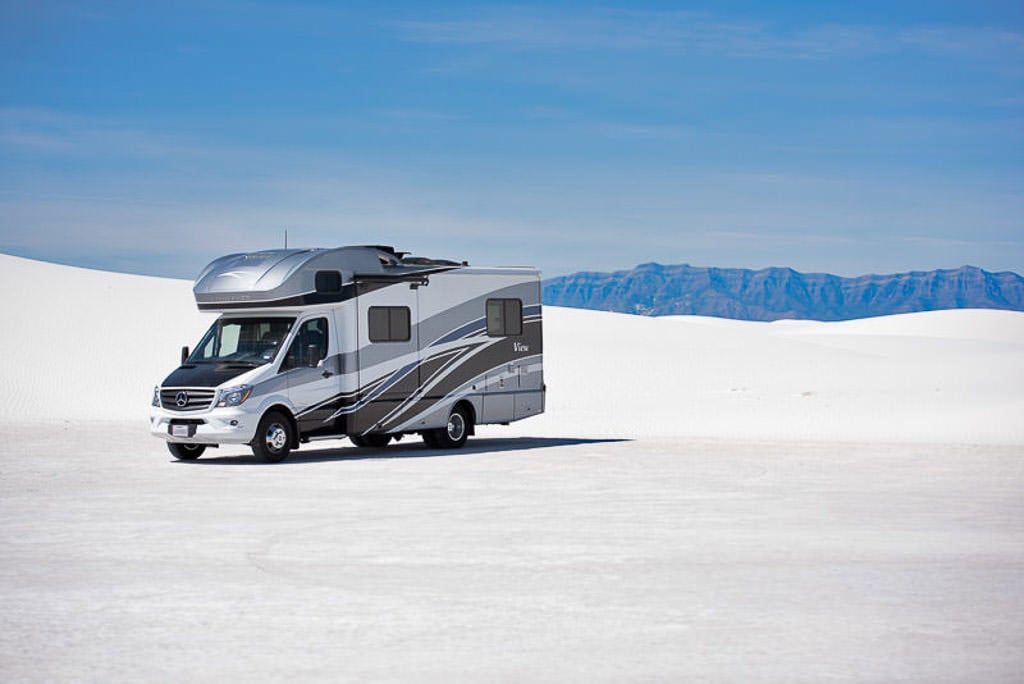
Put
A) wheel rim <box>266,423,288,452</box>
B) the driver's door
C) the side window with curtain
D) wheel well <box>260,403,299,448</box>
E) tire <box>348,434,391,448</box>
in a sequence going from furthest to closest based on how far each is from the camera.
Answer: the side window with curtain, tire <box>348,434,391,448</box>, the driver's door, wheel well <box>260,403,299,448</box>, wheel rim <box>266,423,288,452</box>

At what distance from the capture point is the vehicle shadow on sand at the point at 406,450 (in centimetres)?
2219

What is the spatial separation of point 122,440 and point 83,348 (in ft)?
73.2

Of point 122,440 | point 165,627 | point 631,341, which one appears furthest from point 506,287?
point 631,341

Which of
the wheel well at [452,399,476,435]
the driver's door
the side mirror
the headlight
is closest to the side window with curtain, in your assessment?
the wheel well at [452,399,476,435]

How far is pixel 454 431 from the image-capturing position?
24172mm

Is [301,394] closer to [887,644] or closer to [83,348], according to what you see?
[887,644]

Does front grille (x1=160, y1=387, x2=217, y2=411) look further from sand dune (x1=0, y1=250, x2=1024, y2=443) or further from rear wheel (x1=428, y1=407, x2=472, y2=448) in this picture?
sand dune (x1=0, y1=250, x2=1024, y2=443)

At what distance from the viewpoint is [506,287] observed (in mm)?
25016

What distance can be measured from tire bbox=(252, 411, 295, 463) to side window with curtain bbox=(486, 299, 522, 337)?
14.3ft

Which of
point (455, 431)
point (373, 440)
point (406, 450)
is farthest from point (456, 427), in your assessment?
point (373, 440)

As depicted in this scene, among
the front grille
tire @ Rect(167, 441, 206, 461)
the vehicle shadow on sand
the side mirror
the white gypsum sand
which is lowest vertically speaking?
the white gypsum sand

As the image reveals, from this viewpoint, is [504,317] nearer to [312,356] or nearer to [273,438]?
[312,356]

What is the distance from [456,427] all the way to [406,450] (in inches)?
37.3

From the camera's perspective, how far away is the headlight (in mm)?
20906
